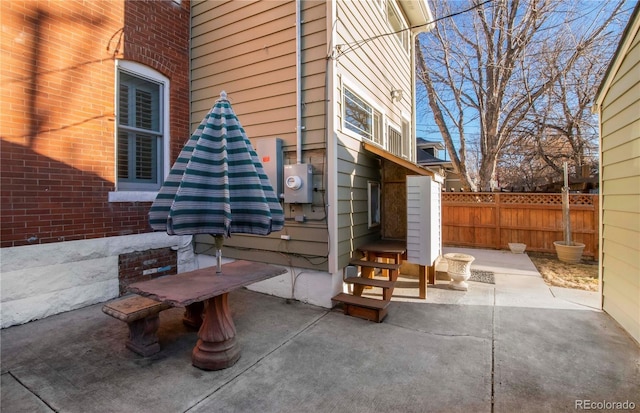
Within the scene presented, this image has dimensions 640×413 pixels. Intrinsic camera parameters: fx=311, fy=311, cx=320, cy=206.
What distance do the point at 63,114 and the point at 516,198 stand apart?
10039 millimetres

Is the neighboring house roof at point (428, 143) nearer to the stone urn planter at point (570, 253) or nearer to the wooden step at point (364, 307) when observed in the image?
the stone urn planter at point (570, 253)

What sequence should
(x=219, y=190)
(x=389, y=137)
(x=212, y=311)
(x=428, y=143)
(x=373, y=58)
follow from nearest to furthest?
(x=219, y=190)
(x=212, y=311)
(x=373, y=58)
(x=389, y=137)
(x=428, y=143)

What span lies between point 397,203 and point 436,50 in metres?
9.31

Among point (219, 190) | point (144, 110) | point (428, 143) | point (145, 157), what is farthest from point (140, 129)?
point (428, 143)

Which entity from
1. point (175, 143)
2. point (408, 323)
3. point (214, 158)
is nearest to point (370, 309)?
point (408, 323)

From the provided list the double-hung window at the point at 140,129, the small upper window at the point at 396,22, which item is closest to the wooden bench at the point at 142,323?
the double-hung window at the point at 140,129

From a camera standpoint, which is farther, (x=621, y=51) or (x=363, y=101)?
(x=363, y=101)

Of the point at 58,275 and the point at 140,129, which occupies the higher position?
the point at 140,129

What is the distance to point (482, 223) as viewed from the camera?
29.9 feet

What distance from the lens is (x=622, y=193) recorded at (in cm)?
360

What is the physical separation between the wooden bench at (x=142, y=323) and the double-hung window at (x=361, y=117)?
341 centimetres

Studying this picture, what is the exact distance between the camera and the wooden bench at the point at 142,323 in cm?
284

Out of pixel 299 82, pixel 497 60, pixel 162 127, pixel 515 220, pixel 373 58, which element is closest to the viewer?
pixel 299 82

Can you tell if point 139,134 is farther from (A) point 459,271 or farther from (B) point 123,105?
(A) point 459,271
